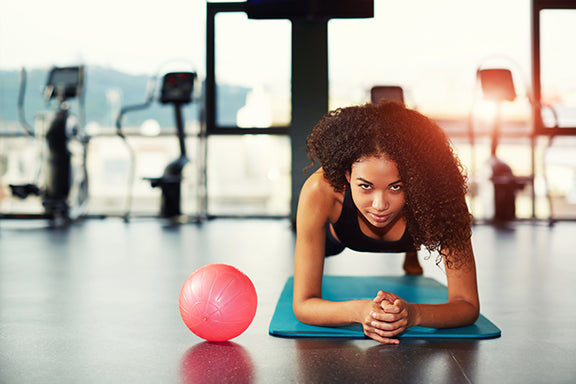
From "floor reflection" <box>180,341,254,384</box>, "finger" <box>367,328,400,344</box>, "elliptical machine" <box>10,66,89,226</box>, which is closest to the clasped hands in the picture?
"finger" <box>367,328,400,344</box>

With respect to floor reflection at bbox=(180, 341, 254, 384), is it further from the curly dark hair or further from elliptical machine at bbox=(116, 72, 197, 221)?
elliptical machine at bbox=(116, 72, 197, 221)

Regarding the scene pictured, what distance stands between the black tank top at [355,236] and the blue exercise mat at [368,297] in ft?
0.83

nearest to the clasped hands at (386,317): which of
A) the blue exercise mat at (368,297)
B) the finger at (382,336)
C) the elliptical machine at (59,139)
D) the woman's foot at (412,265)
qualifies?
the finger at (382,336)

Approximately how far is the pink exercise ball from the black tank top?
39 cm

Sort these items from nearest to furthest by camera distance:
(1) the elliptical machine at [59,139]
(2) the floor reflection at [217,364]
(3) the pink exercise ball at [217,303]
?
1. (2) the floor reflection at [217,364]
2. (3) the pink exercise ball at [217,303]
3. (1) the elliptical machine at [59,139]

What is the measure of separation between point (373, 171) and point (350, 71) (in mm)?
4882

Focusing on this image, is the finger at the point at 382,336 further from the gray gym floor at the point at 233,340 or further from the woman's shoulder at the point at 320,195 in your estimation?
the woman's shoulder at the point at 320,195

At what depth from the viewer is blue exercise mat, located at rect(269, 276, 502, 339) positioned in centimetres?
156

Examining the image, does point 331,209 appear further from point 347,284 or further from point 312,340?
point 347,284

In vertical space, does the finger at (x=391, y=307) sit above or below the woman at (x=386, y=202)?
below

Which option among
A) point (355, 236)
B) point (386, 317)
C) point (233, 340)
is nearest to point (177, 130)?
point (355, 236)

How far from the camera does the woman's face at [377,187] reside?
1.41 m

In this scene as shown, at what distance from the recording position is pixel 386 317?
1.38 meters

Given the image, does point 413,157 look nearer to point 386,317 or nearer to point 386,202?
point 386,202
